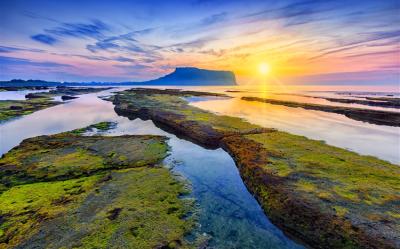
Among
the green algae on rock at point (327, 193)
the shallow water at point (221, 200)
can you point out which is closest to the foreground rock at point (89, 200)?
the shallow water at point (221, 200)

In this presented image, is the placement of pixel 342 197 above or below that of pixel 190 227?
above

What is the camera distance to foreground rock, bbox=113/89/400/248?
12172 mm

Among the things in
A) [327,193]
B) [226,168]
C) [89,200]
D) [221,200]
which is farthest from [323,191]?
[89,200]

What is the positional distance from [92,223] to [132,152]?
13.6m

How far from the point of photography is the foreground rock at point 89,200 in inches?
470

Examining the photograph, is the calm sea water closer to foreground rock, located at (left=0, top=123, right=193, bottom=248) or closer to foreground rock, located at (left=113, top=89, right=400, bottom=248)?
foreground rock, located at (left=113, top=89, right=400, bottom=248)

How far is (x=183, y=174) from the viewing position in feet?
69.7

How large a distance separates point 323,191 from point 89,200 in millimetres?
15353

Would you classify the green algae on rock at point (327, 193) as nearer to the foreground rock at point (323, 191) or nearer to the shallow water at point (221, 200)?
the foreground rock at point (323, 191)

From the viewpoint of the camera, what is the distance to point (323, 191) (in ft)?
51.6

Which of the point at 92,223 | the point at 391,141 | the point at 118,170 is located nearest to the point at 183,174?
the point at 118,170

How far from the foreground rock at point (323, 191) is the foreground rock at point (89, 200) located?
20.5ft

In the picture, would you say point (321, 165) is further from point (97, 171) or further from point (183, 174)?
point (97, 171)

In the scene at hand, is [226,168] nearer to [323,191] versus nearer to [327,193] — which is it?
[323,191]
